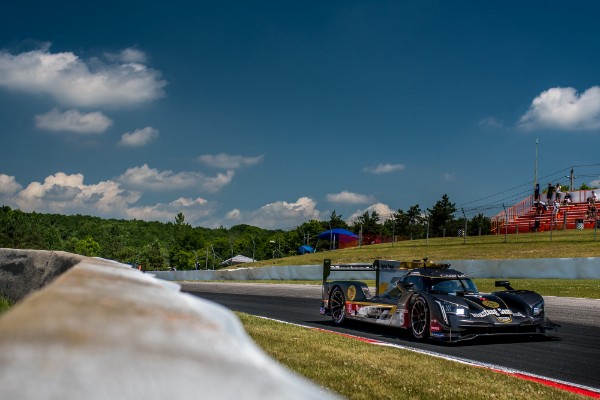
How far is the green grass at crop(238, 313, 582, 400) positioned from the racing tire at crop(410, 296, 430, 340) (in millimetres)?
1573

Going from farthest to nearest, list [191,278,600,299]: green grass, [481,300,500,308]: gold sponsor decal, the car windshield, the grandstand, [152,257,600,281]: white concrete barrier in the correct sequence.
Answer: the grandstand
[152,257,600,281]: white concrete barrier
[191,278,600,299]: green grass
the car windshield
[481,300,500,308]: gold sponsor decal

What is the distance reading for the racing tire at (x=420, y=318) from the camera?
33.0 feet

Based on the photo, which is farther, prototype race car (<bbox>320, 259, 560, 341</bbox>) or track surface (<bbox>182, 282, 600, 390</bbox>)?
prototype race car (<bbox>320, 259, 560, 341</bbox>)

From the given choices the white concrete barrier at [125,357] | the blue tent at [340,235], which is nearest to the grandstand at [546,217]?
the blue tent at [340,235]

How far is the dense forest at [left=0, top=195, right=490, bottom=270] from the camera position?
8625cm

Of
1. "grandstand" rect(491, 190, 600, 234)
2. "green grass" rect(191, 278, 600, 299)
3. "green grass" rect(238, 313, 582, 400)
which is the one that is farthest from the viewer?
"grandstand" rect(491, 190, 600, 234)

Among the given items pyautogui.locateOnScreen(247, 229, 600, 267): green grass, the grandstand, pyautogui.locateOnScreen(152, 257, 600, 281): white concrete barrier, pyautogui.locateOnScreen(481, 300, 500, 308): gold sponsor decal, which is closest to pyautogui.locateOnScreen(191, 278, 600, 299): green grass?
pyautogui.locateOnScreen(152, 257, 600, 281): white concrete barrier

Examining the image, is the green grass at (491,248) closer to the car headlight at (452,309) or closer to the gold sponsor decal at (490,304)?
the gold sponsor decal at (490,304)

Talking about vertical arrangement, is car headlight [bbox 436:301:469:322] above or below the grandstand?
below

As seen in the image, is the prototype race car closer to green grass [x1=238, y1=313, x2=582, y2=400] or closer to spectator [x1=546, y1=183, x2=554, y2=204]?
green grass [x1=238, y1=313, x2=582, y2=400]

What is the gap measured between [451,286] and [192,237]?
115m

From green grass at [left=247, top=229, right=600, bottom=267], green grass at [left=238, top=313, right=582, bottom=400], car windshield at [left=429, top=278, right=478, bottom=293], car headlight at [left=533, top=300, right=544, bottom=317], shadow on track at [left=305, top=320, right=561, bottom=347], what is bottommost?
shadow on track at [left=305, top=320, right=561, bottom=347]

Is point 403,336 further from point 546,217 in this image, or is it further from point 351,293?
point 546,217

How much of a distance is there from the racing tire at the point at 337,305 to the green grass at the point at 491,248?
22.1 metres
